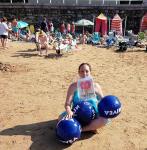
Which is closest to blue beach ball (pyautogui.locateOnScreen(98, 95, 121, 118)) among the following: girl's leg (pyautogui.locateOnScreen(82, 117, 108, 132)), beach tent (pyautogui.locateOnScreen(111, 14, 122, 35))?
girl's leg (pyautogui.locateOnScreen(82, 117, 108, 132))

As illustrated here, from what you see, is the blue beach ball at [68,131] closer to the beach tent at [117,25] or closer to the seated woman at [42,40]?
the seated woman at [42,40]

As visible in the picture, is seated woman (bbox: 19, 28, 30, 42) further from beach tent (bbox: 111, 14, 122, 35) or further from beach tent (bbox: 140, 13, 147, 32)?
beach tent (bbox: 140, 13, 147, 32)

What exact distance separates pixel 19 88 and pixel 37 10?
15.8 m

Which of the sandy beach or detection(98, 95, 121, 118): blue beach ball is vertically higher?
detection(98, 95, 121, 118): blue beach ball

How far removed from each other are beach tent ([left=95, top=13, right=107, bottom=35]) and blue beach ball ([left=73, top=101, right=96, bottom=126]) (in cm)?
1727

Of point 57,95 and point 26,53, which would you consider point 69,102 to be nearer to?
point 57,95

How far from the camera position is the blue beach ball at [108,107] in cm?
646

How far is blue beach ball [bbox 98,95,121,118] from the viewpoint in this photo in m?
6.46

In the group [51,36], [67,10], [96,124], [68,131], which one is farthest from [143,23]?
[68,131]

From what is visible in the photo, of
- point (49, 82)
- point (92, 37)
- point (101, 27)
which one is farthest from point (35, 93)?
point (101, 27)

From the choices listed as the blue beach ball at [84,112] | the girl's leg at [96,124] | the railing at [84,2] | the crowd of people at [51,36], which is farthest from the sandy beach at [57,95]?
the railing at [84,2]

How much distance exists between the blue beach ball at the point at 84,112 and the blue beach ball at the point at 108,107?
165 mm

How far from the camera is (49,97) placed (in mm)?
9258

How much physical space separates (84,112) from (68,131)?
0.53 metres
